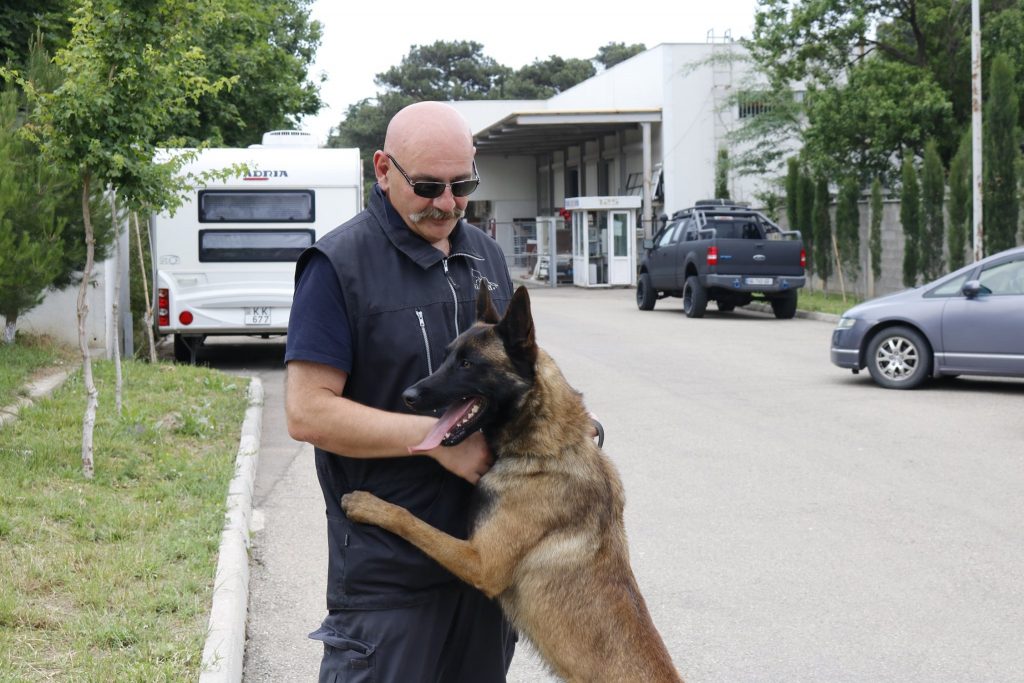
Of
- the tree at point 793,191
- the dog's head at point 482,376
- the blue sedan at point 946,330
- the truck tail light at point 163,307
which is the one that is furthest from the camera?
the tree at point 793,191

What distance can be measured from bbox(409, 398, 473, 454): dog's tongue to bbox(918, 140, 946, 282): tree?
24205 millimetres

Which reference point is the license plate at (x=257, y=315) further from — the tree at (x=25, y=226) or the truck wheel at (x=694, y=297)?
the truck wheel at (x=694, y=297)

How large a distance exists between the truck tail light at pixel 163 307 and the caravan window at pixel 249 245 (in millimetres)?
752

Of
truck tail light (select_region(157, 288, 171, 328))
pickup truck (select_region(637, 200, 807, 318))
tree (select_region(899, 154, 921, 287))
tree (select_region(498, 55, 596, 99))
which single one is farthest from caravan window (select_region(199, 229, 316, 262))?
tree (select_region(498, 55, 596, 99))

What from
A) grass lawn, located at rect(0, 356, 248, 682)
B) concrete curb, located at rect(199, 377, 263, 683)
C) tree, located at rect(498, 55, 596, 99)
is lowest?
concrete curb, located at rect(199, 377, 263, 683)

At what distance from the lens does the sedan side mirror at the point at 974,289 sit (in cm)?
1320

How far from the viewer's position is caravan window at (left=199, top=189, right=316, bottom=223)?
1716cm

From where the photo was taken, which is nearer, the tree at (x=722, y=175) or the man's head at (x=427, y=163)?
the man's head at (x=427, y=163)

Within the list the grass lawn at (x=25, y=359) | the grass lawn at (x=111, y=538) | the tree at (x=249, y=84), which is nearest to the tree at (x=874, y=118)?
the tree at (x=249, y=84)

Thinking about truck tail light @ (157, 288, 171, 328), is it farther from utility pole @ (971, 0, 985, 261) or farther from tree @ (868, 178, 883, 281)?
tree @ (868, 178, 883, 281)

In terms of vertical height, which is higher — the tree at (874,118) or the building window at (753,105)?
the building window at (753,105)

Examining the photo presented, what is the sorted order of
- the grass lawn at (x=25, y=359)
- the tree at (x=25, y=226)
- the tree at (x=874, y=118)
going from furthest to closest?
the tree at (x=874, y=118) < the tree at (x=25, y=226) < the grass lawn at (x=25, y=359)

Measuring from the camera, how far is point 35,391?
37.0 feet

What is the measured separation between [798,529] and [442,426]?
5.33 m
